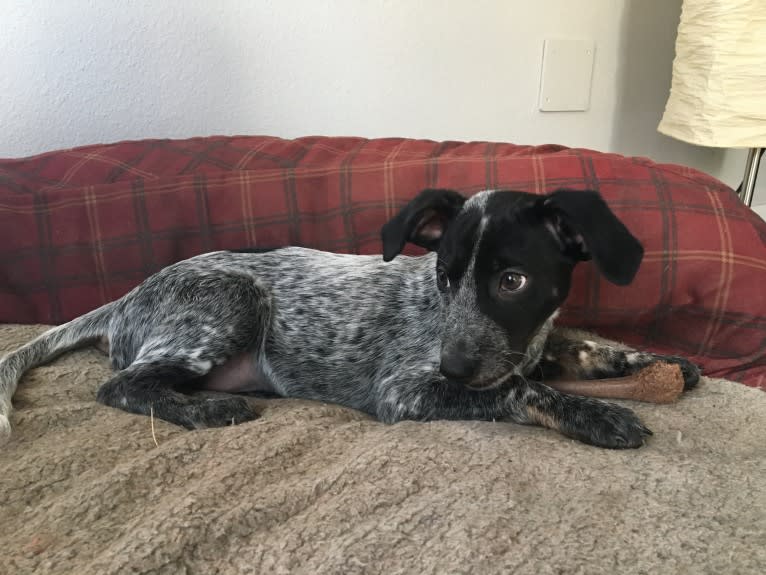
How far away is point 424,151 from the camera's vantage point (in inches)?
123

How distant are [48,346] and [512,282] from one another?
1.84m

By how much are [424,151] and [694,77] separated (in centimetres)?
168

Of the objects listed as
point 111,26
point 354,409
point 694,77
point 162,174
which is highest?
point 111,26

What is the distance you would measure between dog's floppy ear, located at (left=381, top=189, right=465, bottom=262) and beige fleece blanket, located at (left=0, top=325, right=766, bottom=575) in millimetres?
614

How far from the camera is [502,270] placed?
1.98 m

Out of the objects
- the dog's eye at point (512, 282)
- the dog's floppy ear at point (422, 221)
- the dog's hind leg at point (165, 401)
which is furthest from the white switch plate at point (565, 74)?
the dog's hind leg at point (165, 401)

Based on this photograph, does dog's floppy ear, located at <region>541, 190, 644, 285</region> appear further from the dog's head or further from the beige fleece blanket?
the beige fleece blanket

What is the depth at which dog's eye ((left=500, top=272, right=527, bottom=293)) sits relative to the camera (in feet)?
6.49

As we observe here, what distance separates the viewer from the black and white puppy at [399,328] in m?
1.98

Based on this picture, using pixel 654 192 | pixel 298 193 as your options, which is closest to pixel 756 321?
pixel 654 192

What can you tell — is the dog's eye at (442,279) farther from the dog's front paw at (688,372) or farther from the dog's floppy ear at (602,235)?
the dog's front paw at (688,372)

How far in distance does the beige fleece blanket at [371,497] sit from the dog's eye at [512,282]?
1.47 ft

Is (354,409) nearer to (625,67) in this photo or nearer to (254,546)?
(254,546)

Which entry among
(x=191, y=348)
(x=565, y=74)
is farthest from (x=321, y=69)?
(x=191, y=348)
